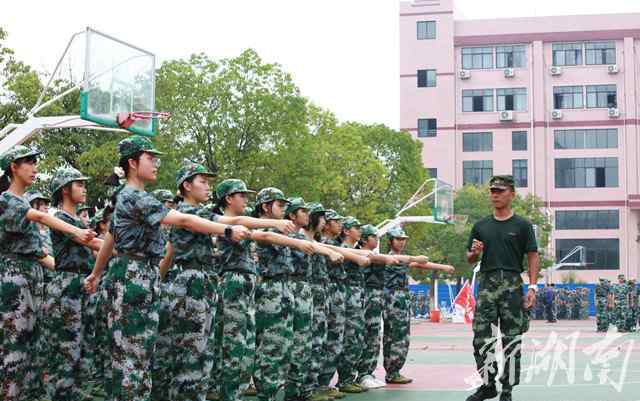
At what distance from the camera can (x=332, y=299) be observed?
9797 mm

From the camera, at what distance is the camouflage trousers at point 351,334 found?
1009 centimetres

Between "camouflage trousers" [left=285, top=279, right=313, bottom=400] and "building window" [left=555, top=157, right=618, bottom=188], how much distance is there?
50.8 meters

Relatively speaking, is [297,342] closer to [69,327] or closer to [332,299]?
[332,299]

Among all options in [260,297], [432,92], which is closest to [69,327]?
[260,297]

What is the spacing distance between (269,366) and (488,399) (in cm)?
241

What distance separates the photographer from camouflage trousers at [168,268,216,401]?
261 inches

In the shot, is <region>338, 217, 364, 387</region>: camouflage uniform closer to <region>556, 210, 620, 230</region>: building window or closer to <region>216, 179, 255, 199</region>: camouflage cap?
<region>216, 179, 255, 199</region>: camouflage cap

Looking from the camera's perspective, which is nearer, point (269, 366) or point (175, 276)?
point (175, 276)

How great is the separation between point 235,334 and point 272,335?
80 centimetres

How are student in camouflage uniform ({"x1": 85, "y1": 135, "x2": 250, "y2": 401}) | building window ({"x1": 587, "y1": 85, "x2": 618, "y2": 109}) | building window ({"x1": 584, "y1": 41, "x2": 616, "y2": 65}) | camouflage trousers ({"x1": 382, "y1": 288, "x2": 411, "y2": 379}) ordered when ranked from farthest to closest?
building window ({"x1": 587, "y1": 85, "x2": 618, "y2": 109})
building window ({"x1": 584, "y1": 41, "x2": 616, "y2": 65})
camouflage trousers ({"x1": 382, "y1": 288, "x2": 411, "y2": 379})
student in camouflage uniform ({"x1": 85, "y1": 135, "x2": 250, "y2": 401})

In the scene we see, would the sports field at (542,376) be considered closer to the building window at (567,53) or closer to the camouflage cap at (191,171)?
the camouflage cap at (191,171)

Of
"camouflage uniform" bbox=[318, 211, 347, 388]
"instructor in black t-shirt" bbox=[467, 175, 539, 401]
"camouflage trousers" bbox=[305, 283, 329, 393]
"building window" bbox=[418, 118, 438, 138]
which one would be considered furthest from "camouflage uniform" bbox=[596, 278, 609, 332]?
"building window" bbox=[418, 118, 438, 138]

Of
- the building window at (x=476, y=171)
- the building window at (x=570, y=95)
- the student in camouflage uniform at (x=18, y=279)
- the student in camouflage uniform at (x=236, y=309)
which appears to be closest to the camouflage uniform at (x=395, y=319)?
the student in camouflage uniform at (x=236, y=309)

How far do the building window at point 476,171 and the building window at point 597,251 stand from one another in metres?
6.09
